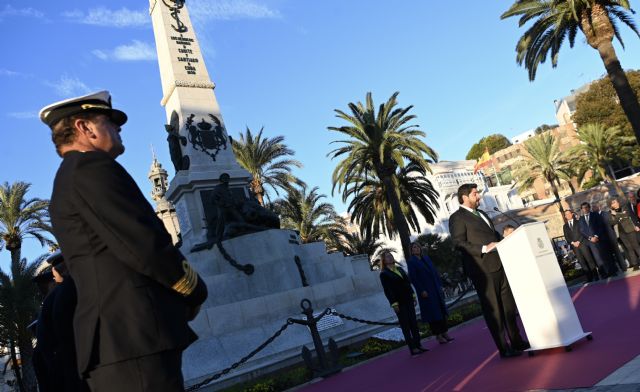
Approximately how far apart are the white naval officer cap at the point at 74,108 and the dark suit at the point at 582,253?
40.0 feet

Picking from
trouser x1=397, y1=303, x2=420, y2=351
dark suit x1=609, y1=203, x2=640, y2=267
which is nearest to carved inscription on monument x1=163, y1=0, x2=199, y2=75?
trouser x1=397, y1=303, x2=420, y2=351

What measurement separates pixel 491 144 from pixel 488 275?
96971 millimetres

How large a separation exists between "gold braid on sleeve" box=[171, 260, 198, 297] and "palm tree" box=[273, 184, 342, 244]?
114 ft

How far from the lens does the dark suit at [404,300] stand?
919 cm

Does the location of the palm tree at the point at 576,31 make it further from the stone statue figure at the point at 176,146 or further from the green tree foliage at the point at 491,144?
the green tree foliage at the point at 491,144

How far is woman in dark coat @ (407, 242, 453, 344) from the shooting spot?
31.1 ft

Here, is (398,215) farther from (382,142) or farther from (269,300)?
(269,300)

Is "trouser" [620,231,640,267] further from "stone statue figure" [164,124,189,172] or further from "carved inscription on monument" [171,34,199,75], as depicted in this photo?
"carved inscription on monument" [171,34,199,75]

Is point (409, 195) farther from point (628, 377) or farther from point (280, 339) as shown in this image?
point (628, 377)

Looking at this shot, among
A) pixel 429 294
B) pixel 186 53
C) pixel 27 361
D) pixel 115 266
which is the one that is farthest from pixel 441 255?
pixel 115 266

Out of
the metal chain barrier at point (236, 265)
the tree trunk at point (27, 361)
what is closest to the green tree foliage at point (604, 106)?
the metal chain barrier at point (236, 265)

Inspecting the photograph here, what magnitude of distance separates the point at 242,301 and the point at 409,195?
19.3 m

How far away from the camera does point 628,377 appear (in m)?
3.87

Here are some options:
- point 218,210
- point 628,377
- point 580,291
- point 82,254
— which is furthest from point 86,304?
point 218,210
